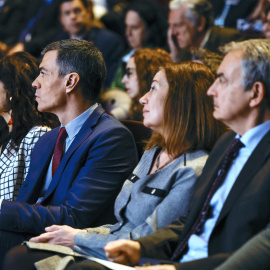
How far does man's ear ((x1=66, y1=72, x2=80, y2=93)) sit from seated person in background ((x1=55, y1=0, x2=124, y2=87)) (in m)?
2.19

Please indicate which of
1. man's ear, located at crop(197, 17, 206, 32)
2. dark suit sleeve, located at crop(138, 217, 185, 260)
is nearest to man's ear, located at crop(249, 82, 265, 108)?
dark suit sleeve, located at crop(138, 217, 185, 260)

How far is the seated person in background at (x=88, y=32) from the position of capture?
4789 millimetres

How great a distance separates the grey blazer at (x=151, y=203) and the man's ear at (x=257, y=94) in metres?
0.36

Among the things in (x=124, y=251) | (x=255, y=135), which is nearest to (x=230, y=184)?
(x=255, y=135)

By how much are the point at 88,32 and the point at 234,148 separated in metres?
3.46

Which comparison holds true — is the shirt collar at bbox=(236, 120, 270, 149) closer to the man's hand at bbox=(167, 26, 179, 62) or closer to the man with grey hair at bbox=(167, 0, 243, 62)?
the man with grey hair at bbox=(167, 0, 243, 62)

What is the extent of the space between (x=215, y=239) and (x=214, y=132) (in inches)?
19.7

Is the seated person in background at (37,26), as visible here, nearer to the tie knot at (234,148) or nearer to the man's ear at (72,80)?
the man's ear at (72,80)

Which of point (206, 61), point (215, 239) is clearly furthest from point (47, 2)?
point (215, 239)

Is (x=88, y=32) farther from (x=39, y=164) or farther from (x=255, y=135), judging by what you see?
(x=255, y=135)

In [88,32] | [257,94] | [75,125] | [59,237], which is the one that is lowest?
[59,237]

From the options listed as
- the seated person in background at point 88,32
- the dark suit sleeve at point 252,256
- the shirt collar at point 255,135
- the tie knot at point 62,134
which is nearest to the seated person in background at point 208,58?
the tie knot at point 62,134

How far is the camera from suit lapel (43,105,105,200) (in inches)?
91.0

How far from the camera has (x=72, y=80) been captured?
98.3 inches
